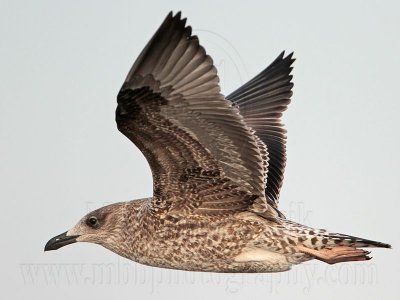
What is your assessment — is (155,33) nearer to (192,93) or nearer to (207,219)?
(192,93)

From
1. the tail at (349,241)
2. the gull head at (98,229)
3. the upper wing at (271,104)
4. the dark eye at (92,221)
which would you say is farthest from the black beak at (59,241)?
the tail at (349,241)

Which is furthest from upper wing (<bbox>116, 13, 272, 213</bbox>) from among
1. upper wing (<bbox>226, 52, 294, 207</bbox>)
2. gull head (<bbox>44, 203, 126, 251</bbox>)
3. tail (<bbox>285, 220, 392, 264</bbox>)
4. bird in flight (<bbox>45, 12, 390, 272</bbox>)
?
upper wing (<bbox>226, 52, 294, 207</bbox>)

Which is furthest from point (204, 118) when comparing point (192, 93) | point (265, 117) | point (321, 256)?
point (265, 117)

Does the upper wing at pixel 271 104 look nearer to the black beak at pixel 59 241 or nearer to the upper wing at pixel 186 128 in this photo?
the upper wing at pixel 186 128

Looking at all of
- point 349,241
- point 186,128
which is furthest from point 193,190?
point 349,241

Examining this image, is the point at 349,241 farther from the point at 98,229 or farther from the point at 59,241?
the point at 59,241

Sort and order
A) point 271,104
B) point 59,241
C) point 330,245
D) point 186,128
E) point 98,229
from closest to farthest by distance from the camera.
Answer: point 186,128 < point 330,245 < point 98,229 < point 59,241 < point 271,104
